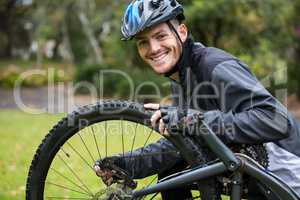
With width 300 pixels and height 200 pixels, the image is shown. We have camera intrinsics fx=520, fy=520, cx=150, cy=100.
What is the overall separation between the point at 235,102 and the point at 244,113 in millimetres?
87

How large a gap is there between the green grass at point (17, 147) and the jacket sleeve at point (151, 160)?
1743 millimetres

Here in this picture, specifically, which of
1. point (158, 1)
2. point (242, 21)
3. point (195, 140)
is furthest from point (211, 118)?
point (242, 21)

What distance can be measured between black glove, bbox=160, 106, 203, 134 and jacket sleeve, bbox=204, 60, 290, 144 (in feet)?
0.30

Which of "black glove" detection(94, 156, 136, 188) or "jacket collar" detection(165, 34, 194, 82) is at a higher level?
"jacket collar" detection(165, 34, 194, 82)

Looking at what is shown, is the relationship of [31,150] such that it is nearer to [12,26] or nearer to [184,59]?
[184,59]

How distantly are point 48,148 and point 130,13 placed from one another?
84 cm

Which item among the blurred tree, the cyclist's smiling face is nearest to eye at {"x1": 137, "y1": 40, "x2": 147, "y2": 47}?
the cyclist's smiling face

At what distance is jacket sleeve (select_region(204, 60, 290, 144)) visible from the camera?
2.45 metres

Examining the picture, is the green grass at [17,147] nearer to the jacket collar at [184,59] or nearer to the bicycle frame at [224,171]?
the jacket collar at [184,59]

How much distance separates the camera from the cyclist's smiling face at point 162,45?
2.78 metres

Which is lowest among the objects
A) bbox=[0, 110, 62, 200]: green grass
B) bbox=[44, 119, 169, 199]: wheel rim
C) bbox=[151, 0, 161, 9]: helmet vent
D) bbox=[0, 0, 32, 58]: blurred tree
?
bbox=[0, 110, 62, 200]: green grass

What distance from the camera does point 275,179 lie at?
243 cm

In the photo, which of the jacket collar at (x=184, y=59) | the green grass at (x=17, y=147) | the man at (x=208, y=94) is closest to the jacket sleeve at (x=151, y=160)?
the man at (x=208, y=94)

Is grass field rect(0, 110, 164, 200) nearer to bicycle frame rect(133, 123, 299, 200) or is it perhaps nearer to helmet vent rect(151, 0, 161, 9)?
bicycle frame rect(133, 123, 299, 200)
